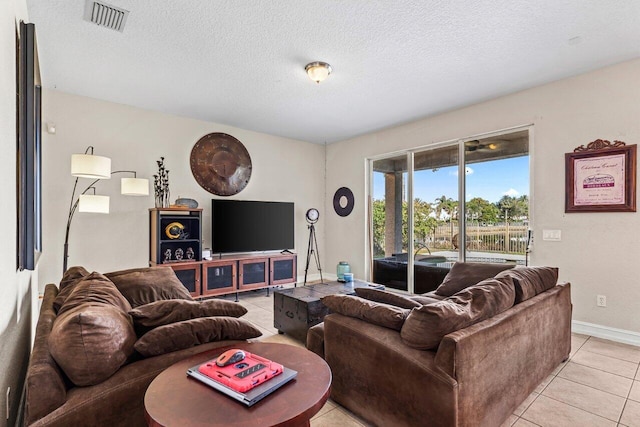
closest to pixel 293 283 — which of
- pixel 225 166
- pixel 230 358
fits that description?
pixel 225 166

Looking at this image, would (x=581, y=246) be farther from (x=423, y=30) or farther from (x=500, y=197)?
(x=423, y=30)

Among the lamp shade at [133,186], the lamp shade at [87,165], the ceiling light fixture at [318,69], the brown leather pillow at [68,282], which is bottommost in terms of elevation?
the brown leather pillow at [68,282]

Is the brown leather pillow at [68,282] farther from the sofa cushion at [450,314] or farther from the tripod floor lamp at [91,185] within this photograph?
the sofa cushion at [450,314]

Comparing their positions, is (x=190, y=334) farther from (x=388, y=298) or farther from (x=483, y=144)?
(x=483, y=144)

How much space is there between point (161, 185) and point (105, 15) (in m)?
2.52

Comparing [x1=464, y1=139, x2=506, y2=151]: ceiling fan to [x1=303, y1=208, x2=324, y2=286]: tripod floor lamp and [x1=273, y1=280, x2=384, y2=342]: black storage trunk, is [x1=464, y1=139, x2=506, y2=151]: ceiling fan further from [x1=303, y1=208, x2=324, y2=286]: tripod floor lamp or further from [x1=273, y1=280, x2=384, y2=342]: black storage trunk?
[x1=303, y1=208, x2=324, y2=286]: tripod floor lamp

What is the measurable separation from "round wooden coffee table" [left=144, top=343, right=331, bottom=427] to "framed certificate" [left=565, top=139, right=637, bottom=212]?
139 inches

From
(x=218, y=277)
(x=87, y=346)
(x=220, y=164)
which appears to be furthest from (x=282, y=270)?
(x=87, y=346)

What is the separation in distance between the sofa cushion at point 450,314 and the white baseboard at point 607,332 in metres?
2.36

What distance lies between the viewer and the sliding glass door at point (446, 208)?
4.12m

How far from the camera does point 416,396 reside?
160cm

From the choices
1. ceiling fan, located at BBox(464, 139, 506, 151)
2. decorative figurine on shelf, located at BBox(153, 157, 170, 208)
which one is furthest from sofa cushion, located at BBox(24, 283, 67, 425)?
ceiling fan, located at BBox(464, 139, 506, 151)

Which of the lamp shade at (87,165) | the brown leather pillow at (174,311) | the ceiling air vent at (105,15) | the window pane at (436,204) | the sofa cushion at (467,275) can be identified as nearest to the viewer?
the brown leather pillow at (174,311)

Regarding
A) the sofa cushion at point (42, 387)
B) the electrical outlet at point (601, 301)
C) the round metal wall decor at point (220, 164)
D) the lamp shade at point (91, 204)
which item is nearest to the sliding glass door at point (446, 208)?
the electrical outlet at point (601, 301)
